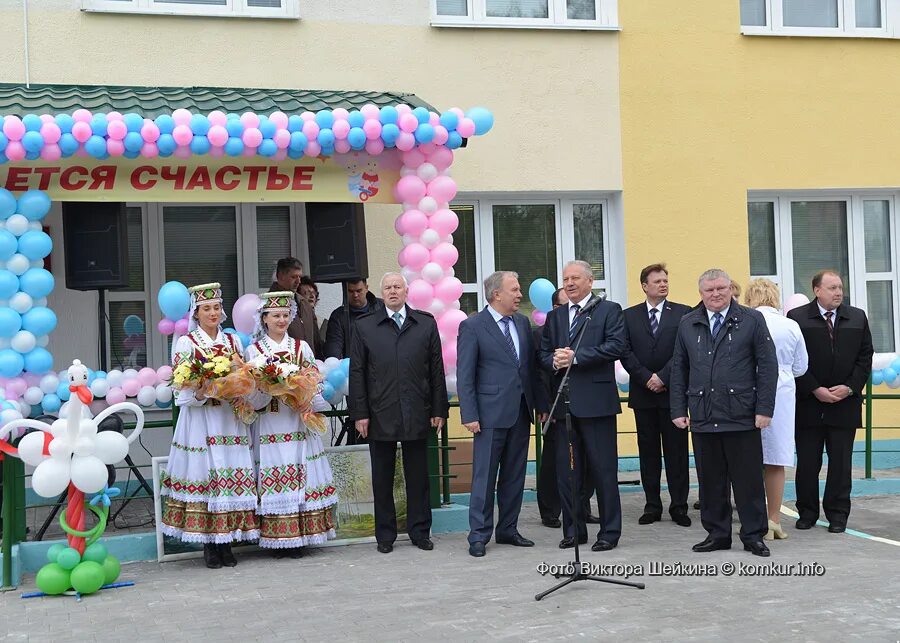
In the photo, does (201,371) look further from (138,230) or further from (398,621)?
(138,230)

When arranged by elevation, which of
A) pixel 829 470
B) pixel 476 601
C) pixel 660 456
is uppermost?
pixel 660 456

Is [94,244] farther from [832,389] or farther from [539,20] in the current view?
[832,389]

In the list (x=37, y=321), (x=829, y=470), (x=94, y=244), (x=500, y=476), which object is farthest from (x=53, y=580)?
(x=829, y=470)

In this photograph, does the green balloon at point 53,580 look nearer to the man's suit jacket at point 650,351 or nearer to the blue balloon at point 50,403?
the blue balloon at point 50,403

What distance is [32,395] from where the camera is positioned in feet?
27.9

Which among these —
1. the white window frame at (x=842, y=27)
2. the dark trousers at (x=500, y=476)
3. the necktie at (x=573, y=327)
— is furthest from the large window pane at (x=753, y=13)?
the dark trousers at (x=500, y=476)

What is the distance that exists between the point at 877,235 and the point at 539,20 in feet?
15.6

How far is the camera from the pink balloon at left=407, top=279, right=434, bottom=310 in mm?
9367

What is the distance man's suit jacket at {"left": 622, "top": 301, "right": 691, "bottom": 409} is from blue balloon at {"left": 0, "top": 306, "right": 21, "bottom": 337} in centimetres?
466

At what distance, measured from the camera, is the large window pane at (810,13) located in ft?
43.0

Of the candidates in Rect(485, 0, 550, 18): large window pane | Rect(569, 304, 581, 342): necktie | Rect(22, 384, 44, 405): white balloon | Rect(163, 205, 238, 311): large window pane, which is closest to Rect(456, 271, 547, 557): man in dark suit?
Rect(569, 304, 581, 342): necktie

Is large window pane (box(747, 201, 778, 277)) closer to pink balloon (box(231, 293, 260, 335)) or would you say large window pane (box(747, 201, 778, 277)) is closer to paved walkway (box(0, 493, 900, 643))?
paved walkway (box(0, 493, 900, 643))

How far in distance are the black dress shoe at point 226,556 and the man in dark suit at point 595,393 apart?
238 centimetres

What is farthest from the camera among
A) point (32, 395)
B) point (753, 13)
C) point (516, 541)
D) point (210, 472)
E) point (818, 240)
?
point (818, 240)
